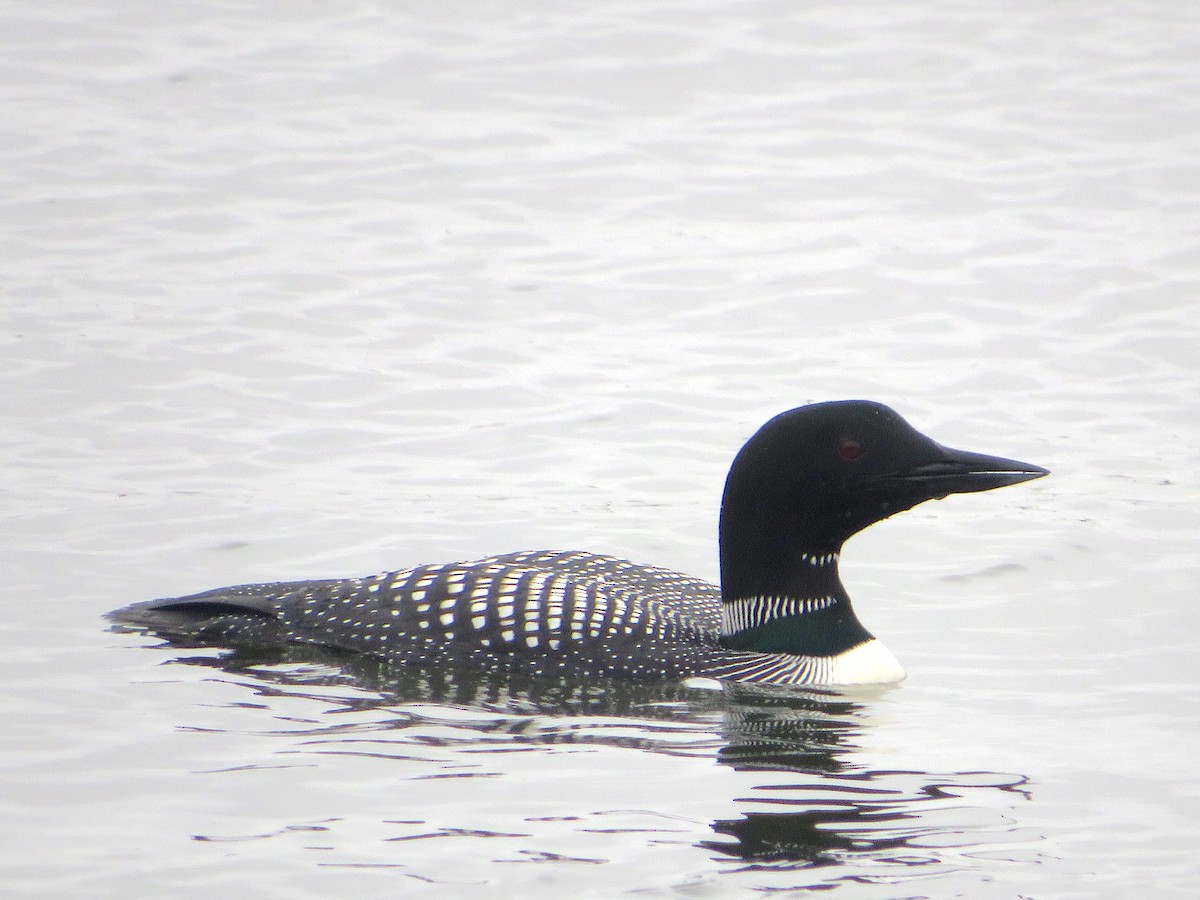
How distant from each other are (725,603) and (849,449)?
55cm

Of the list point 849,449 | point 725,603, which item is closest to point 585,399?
point 725,603

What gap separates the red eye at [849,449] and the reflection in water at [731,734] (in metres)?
0.64

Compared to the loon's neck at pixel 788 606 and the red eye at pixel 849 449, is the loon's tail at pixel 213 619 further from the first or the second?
the red eye at pixel 849 449

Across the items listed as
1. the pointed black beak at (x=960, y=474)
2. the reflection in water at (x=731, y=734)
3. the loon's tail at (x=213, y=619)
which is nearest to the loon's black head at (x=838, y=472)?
the pointed black beak at (x=960, y=474)

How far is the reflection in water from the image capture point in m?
4.01

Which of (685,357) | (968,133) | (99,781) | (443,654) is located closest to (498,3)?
(968,133)

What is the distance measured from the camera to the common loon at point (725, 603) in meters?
5.14

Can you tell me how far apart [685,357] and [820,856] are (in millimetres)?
4534

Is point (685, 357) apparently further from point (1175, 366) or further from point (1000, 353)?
point (1175, 366)

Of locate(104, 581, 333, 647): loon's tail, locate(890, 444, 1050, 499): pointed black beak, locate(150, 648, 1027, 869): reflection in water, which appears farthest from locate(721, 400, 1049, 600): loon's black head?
locate(104, 581, 333, 647): loon's tail

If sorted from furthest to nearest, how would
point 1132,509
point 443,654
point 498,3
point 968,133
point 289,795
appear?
point 498,3
point 968,133
point 1132,509
point 443,654
point 289,795

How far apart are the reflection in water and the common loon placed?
68 millimetres

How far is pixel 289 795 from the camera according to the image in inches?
165

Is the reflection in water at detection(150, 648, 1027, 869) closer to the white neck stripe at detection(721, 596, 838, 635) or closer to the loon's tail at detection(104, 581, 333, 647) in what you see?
the loon's tail at detection(104, 581, 333, 647)
